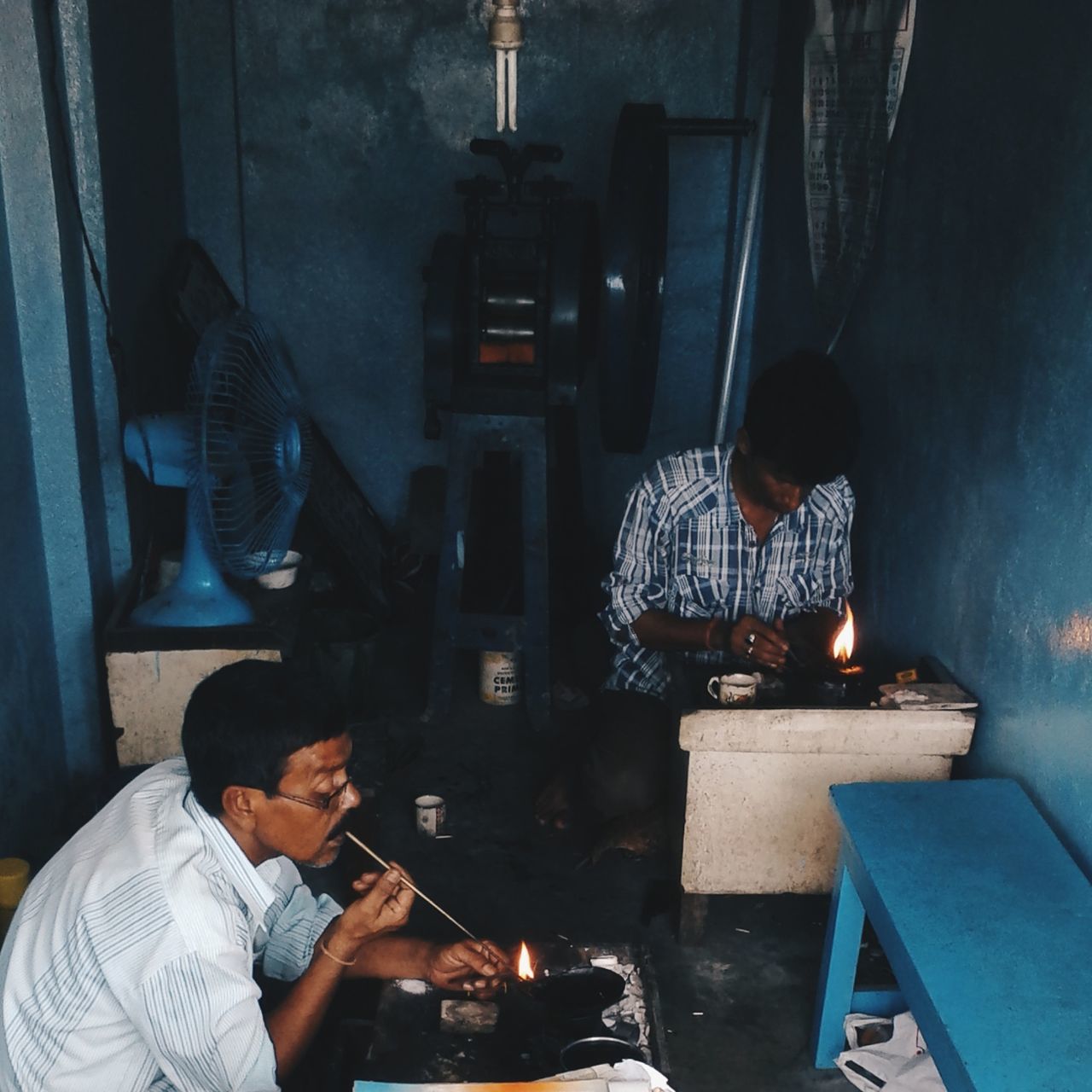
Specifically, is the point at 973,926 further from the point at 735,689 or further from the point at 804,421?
the point at 804,421

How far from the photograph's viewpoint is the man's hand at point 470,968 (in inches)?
80.8

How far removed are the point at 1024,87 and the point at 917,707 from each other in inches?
52.4

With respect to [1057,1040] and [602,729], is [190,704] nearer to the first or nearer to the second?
[1057,1040]

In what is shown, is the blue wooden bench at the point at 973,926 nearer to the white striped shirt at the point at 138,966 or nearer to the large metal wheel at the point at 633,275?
the white striped shirt at the point at 138,966

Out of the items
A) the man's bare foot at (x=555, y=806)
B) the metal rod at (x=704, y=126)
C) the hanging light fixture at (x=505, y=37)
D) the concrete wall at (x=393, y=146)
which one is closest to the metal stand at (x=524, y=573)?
the man's bare foot at (x=555, y=806)

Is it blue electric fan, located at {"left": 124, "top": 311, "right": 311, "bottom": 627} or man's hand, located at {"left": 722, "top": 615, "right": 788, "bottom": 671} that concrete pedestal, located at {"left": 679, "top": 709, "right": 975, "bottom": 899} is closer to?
man's hand, located at {"left": 722, "top": 615, "right": 788, "bottom": 671}

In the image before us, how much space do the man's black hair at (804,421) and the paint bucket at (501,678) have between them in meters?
1.69

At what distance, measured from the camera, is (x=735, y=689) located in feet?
8.88

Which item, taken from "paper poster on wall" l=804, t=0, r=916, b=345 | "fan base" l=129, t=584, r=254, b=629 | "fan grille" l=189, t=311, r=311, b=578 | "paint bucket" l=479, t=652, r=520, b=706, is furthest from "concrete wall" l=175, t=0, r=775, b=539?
"fan base" l=129, t=584, r=254, b=629

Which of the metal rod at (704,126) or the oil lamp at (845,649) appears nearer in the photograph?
the oil lamp at (845,649)

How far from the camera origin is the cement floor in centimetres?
266

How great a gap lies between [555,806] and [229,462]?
56.3 inches

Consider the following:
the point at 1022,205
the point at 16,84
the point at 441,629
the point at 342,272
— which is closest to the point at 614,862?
the point at 441,629

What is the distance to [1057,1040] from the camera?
1644 millimetres
